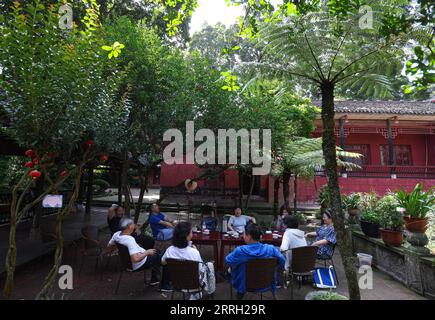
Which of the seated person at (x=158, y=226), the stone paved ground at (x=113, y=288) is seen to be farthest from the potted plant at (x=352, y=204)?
the seated person at (x=158, y=226)

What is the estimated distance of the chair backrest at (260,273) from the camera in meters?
3.55

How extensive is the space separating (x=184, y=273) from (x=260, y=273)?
0.98m

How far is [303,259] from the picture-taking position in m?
4.31

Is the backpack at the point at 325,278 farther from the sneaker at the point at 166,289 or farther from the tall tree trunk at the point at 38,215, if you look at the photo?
the tall tree trunk at the point at 38,215

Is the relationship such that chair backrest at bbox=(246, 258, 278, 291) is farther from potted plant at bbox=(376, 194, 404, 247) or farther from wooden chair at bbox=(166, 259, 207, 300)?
potted plant at bbox=(376, 194, 404, 247)

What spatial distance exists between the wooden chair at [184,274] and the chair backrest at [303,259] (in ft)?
5.12

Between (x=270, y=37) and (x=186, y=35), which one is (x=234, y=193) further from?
(x=270, y=37)

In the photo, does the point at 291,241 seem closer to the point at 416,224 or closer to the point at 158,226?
the point at 416,224

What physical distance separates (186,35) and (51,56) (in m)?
13.4

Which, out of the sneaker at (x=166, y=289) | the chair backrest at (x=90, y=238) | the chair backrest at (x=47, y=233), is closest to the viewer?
the sneaker at (x=166, y=289)

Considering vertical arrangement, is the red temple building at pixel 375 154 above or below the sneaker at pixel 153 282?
above

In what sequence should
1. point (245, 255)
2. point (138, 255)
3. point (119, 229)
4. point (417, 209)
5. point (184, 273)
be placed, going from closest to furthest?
1. point (184, 273)
2. point (245, 255)
3. point (138, 255)
4. point (417, 209)
5. point (119, 229)

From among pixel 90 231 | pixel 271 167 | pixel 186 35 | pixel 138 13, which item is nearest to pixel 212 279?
pixel 90 231

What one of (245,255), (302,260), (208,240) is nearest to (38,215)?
(208,240)
